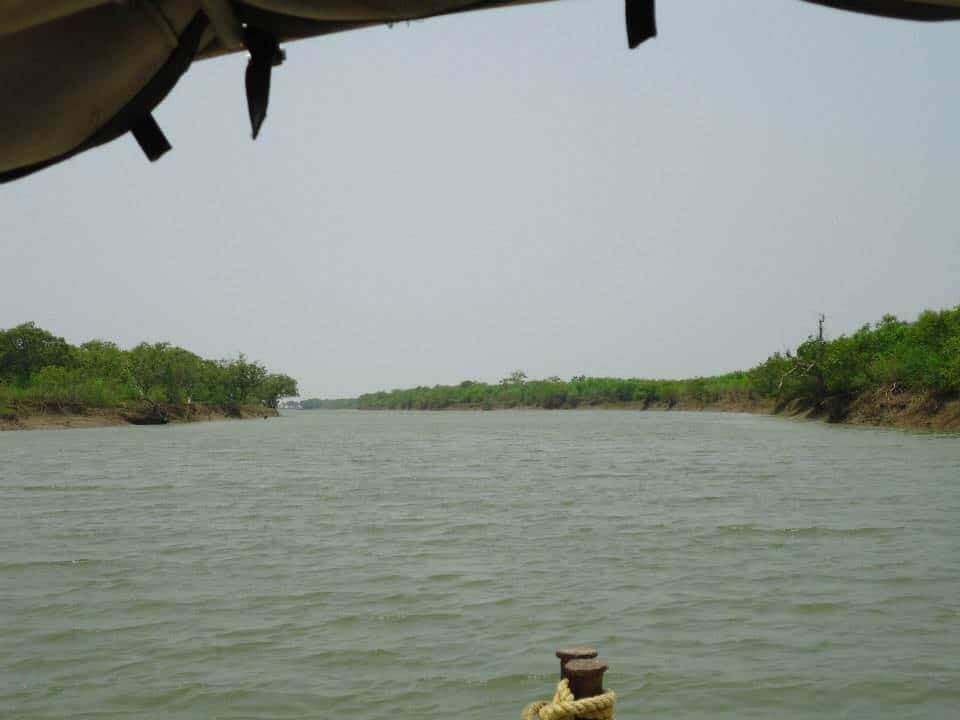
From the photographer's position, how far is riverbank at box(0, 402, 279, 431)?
50.2 m

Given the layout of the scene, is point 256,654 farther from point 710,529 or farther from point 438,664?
point 710,529

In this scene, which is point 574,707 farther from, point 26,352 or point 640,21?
point 26,352

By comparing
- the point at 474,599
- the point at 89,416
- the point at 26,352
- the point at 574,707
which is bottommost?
the point at 474,599

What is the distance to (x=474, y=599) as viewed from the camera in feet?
24.9

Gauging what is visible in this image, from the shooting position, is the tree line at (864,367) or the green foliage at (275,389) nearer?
the tree line at (864,367)

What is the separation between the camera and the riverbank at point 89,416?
50.2m

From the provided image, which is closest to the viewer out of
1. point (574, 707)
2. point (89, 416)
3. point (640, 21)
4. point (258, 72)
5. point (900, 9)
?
point (900, 9)

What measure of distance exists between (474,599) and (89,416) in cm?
5374

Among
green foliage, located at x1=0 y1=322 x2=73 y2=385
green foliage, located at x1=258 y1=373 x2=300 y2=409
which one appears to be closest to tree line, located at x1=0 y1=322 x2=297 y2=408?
green foliage, located at x1=0 y1=322 x2=73 y2=385

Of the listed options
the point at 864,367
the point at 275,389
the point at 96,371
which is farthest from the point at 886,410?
the point at 275,389

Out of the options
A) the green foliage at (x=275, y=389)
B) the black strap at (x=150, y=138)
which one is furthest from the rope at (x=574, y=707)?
Answer: the green foliage at (x=275, y=389)

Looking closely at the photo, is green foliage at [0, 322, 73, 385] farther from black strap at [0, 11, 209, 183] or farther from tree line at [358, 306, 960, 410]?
black strap at [0, 11, 209, 183]

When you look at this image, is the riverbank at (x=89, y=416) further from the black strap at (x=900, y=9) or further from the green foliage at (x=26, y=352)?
the black strap at (x=900, y=9)

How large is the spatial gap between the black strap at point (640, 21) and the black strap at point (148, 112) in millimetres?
669
